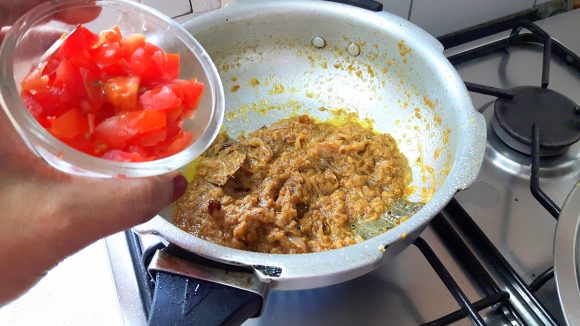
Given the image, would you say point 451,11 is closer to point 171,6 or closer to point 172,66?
point 171,6

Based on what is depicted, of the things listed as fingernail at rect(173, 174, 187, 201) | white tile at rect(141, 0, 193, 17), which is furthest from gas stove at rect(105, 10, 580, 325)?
white tile at rect(141, 0, 193, 17)

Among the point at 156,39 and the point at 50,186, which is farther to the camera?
the point at 156,39

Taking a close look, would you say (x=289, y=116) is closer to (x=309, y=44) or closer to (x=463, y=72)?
(x=309, y=44)

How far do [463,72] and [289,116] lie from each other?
17.4 inches

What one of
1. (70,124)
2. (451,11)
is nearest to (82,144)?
(70,124)

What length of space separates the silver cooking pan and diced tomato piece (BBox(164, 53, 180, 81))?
313 mm

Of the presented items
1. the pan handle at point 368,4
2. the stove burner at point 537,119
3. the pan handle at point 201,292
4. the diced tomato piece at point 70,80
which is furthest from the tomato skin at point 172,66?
the stove burner at point 537,119

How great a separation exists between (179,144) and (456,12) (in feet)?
3.21

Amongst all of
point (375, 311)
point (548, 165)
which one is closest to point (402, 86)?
point (548, 165)

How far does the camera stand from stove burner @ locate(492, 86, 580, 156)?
105 centimetres

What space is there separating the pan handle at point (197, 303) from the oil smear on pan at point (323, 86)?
51 cm

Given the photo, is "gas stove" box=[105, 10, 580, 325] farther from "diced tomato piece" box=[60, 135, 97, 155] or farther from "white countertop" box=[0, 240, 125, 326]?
"diced tomato piece" box=[60, 135, 97, 155]

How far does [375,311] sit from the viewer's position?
0.87 meters

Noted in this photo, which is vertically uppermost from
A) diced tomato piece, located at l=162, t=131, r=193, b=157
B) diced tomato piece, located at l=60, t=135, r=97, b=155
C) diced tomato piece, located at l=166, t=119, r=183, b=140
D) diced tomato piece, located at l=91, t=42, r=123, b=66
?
diced tomato piece, located at l=91, t=42, r=123, b=66
